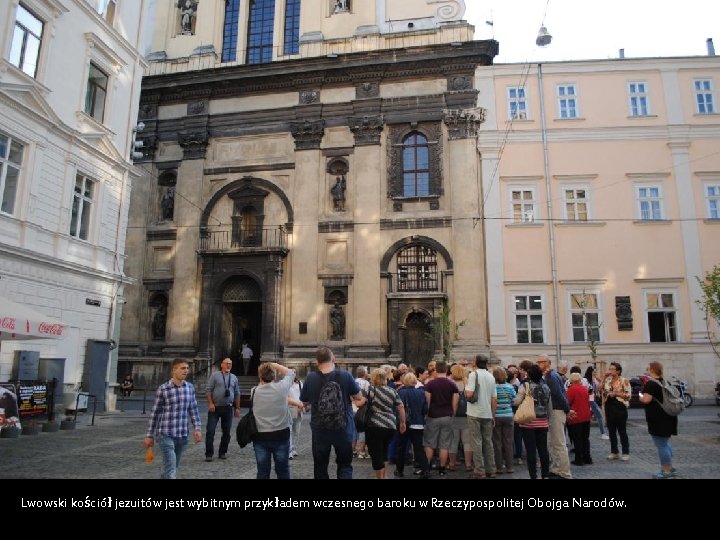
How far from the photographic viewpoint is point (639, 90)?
984 inches

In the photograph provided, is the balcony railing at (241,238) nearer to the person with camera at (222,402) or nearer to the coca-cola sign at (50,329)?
the coca-cola sign at (50,329)

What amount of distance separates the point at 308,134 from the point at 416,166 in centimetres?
556

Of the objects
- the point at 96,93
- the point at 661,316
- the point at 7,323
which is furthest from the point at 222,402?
the point at 661,316

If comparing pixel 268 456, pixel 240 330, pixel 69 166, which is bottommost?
pixel 268 456

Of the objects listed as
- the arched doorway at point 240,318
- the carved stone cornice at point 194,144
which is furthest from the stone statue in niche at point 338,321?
the carved stone cornice at point 194,144

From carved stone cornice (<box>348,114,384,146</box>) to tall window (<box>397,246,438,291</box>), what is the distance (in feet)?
18.4

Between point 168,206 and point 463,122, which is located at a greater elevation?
point 463,122

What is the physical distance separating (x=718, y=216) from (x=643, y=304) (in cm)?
522

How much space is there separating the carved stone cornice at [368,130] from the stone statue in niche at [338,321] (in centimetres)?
796

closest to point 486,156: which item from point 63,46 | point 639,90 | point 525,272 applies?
point 525,272

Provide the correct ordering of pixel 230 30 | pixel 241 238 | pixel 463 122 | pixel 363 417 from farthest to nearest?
1. pixel 230 30
2. pixel 241 238
3. pixel 463 122
4. pixel 363 417

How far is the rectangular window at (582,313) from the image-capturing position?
23.2 m

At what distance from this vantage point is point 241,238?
2734 cm

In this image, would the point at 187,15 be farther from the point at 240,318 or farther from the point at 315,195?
the point at 240,318
